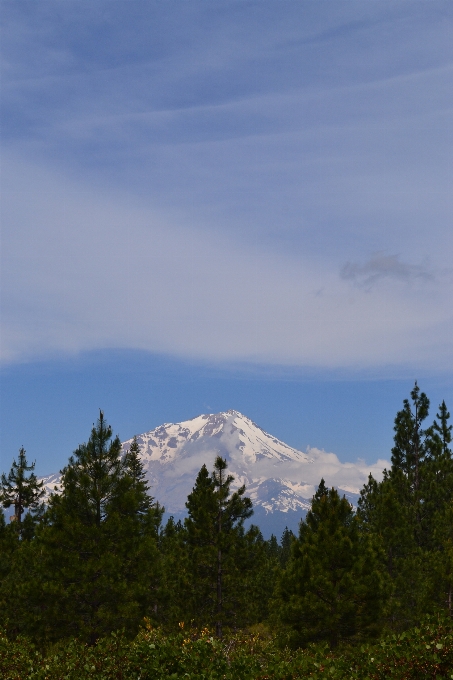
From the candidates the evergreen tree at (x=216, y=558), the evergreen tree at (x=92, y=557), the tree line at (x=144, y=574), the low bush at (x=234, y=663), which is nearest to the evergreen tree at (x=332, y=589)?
the tree line at (x=144, y=574)

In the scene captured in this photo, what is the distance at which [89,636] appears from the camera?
75.7 ft

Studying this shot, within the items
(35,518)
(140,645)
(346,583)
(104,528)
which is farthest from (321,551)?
(35,518)

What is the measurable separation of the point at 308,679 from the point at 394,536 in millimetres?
22491

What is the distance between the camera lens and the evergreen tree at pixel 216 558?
102 feet

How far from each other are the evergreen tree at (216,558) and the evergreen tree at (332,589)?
7941 mm

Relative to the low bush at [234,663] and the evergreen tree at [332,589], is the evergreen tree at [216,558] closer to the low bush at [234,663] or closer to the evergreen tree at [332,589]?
the evergreen tree at [332,589]

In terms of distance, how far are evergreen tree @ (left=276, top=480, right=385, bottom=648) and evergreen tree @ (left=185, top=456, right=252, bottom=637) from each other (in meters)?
7.94

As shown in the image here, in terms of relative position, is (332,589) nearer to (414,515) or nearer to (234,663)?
(234,663)

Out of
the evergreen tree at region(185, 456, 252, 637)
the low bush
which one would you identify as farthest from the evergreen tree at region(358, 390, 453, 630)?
A: the low bush

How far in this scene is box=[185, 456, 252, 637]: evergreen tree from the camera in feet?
102

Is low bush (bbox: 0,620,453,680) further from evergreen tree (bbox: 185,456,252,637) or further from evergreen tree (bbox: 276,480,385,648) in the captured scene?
evergreen tree (bbox: 185,456,252,637)

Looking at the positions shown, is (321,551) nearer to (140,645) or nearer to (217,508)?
(217,508)

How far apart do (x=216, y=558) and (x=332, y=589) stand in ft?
32.9

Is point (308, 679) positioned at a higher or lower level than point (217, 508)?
lower
